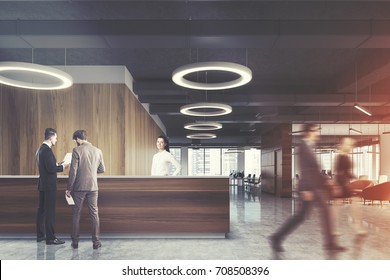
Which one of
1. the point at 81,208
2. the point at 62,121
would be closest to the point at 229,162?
the point at 62,121

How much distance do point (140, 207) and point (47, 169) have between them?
153 cm

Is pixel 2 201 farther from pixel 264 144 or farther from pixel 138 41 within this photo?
pixel 264 144

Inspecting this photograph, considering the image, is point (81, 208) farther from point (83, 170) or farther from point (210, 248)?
point (210, 248)

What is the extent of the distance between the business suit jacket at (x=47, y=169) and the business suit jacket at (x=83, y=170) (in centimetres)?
51

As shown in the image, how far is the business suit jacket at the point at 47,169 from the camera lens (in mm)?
4676

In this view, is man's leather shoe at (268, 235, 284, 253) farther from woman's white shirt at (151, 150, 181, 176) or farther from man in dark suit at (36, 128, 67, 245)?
man in dark suit at (36, 128, 67, 245)

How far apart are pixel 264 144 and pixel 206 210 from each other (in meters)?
12.8

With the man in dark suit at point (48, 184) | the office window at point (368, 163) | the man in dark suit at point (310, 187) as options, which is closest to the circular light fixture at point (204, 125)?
the man in dark suit at point (48, 184)

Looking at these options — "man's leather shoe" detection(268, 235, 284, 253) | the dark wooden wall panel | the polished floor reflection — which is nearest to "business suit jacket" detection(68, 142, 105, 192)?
the polished floor reflection

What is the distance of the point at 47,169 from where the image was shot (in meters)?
4.68

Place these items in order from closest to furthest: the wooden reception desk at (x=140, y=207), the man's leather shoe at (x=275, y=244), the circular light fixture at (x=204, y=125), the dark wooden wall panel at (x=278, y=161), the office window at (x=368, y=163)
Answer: the man's leather shoe at (x=275, y=244) < the wooden reception desk at (x=140, y=207) < the circular light fixture at (x=204, y=125) < the dark wooden wall panel at (x=278, y=161) < the office window at (x=368, y=163)

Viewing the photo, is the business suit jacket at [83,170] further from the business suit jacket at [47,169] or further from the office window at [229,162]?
the office window at [229,162]

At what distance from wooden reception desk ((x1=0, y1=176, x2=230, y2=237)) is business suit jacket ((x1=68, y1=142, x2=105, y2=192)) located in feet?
2.35

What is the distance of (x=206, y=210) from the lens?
517cm
